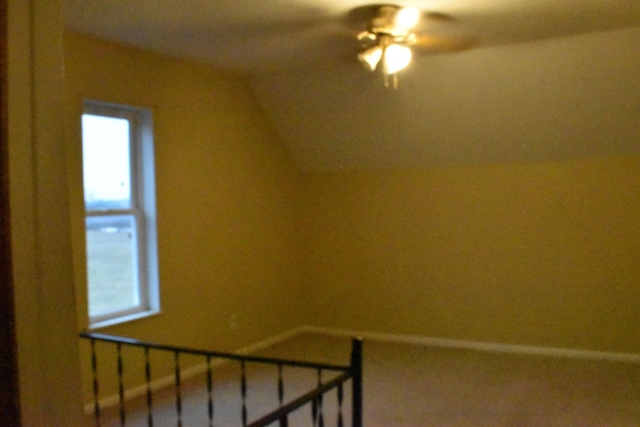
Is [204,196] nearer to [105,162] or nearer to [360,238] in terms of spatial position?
[105,162]

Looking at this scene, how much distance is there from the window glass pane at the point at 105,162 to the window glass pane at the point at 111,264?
122mm

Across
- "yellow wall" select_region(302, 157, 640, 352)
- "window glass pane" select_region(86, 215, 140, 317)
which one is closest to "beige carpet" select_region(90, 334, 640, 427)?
"yellow wall" select_region(302, 157, 640, 352)

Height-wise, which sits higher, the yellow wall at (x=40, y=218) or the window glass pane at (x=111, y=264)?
the yellow wall at (x=40, y=218)

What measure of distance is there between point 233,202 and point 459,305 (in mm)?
2237

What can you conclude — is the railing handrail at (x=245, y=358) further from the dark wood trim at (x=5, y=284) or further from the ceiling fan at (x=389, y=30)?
the ceiling fan at (x=389, y=30)

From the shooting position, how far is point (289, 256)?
5.61m

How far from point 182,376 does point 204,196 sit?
140cm

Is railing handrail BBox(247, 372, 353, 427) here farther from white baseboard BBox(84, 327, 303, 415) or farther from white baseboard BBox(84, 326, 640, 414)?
white baseboard BBox(84, 326, 640, 414)

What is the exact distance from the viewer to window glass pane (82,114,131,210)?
148 inches

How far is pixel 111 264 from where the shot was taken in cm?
396

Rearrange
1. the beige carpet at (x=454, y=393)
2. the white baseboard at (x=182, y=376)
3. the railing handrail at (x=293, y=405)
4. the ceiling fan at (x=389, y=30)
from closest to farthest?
the railing handrail at (x=293, y=405), the ceiling fan at (x=389, y=30), the beige carpet at (x=454, y=393), the white baseboard at (x=182, y=376)

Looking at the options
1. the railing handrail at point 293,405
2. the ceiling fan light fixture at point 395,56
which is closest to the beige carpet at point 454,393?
the railing handrail at point 293,405

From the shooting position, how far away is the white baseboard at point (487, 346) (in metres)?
4.60

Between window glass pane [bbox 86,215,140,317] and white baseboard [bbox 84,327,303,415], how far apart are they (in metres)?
0.56
